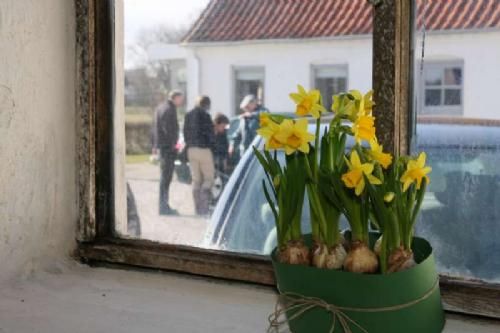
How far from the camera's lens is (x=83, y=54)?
4.69 feet

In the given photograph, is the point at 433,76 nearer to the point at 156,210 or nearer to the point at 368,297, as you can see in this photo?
the point at 368,297

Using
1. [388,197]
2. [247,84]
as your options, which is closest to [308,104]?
[388,197]

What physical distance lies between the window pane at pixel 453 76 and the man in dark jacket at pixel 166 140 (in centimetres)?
57

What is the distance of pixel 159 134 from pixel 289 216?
0.67 m

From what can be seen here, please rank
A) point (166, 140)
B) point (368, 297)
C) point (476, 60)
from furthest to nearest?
point (166, 140) → point (476, 60) → point (368, 297)

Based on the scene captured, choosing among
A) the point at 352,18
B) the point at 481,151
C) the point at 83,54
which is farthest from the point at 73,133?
the point at 481,151

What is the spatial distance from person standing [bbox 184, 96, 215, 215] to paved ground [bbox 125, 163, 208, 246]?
0.02 meters

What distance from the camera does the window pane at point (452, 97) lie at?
1.14 metres

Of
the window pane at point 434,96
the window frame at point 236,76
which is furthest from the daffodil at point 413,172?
the window frame at point 236,76

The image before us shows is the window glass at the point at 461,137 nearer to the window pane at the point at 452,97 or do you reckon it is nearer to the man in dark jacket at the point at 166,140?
the window pane at the point at 452,97

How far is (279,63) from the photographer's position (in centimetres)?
136

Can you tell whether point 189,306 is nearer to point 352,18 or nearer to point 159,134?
point 159,134

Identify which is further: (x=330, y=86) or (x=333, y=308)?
(x=330, y=86)

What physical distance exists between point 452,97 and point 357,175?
14.1 inches
